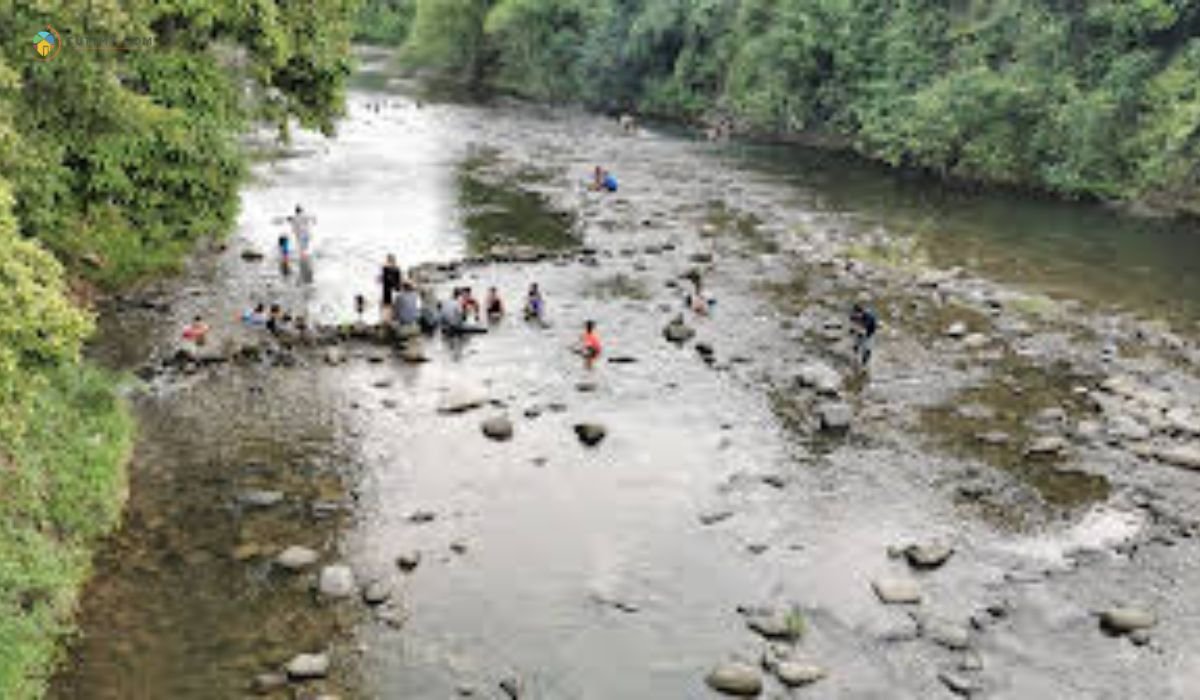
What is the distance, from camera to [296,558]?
1931 centimetres

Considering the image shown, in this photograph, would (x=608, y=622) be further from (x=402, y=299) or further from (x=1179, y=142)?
(x=1179, y=142)

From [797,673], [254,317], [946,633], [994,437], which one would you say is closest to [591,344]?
[254,317]

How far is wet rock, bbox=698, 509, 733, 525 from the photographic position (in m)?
21.9

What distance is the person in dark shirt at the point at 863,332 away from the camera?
99.1 feet

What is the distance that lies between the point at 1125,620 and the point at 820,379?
464 inches

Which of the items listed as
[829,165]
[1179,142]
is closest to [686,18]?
[829,165]

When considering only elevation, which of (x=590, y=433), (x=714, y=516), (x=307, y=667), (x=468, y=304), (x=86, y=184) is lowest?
(x=307, y=667)

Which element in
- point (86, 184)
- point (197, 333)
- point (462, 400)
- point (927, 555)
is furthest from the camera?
point (197, 333)

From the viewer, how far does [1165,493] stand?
2355cm

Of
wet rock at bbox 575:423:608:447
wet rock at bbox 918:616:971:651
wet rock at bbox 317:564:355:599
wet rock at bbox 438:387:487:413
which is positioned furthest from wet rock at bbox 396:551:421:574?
wet rock at bbox 918:616:971:651

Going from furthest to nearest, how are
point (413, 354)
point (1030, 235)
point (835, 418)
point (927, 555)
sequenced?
point (1030, 235) → point (413, 354) → point (835, 418) → point (927, 555)

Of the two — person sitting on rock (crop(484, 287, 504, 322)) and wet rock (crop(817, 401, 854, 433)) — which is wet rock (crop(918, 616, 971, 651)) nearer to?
wet rock (crop(817, 401, 854, 433))

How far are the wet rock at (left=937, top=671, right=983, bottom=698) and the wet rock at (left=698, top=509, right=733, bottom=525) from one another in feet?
19.8

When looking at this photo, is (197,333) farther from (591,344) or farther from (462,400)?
(591,344)
